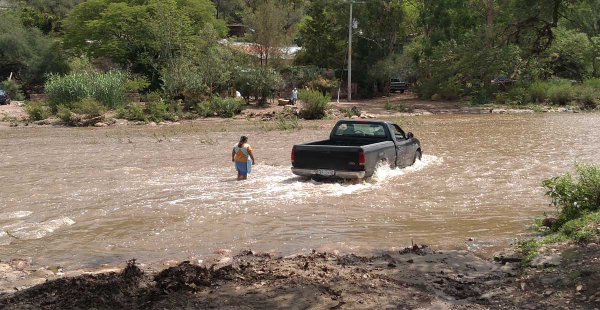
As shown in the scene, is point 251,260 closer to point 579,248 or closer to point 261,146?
point 579,248

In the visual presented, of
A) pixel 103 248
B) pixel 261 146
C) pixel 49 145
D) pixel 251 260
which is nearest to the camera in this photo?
pixel 251 260

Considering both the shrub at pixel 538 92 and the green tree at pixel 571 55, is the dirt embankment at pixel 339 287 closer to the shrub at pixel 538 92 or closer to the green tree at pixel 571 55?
the shrub at pixel 538 92

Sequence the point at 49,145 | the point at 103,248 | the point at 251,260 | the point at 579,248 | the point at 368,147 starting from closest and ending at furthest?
the point at 579,248 → the point at 251,260 → the point at 103,248 → the point at 368,147 → the point at 49,145

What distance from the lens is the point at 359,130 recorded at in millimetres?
14695

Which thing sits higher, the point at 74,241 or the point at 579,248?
the point at 579,248

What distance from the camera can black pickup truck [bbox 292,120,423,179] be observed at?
41.5 feet

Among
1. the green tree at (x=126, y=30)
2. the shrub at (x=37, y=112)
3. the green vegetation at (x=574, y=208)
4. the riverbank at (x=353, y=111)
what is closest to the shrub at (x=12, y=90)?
the green tree at (x=126, y=30)

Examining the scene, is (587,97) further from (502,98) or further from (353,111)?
(353,111)

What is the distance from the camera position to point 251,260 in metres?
7.38

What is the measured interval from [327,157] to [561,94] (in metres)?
30.8

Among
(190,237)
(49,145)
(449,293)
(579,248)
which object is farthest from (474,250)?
(49,145)

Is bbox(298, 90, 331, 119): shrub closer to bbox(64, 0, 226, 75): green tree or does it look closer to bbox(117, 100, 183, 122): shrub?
bbox(117, 100, 183, 122): shrub

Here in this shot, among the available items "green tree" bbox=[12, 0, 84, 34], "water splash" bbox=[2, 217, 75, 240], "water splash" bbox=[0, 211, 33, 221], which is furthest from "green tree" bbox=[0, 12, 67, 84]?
"water splash" bbox=[2, 217, 75, 240]

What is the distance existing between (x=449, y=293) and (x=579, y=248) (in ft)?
6.19
